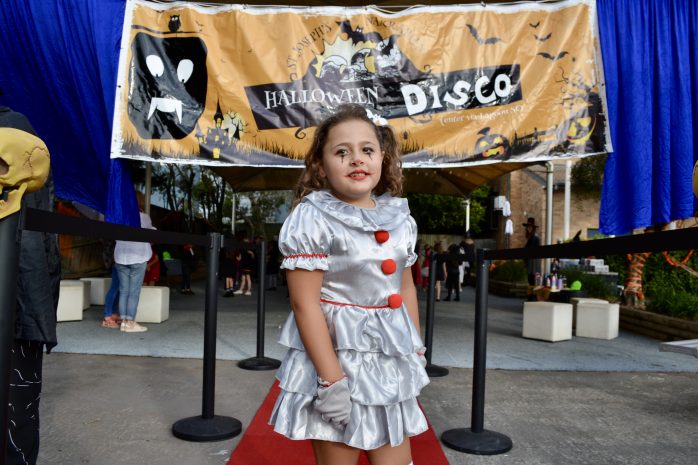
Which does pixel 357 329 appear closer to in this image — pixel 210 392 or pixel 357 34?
pixel 210 392

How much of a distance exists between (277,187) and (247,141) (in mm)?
5975

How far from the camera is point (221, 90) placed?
17.0 ft

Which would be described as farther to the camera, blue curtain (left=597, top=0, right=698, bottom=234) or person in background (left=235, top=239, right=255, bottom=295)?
person in background (left=235, top=239, right=255, bottom=295)

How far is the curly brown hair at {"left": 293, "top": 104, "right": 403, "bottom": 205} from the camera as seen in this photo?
1905 millimetres

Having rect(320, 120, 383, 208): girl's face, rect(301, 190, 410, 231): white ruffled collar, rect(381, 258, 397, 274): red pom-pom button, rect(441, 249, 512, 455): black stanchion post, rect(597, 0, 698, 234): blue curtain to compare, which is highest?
rect(597, 0, 698, 234): blue curtain

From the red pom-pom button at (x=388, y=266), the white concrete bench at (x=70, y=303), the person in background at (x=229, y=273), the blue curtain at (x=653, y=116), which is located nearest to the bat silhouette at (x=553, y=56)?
the blue curtain at (x=653, y=116)

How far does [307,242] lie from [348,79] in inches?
150

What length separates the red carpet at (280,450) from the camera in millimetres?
2740

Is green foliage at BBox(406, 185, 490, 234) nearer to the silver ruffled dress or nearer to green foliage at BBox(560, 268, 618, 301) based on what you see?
green foliage at BBox(560, 268, 618, 301)

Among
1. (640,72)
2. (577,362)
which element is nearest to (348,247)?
(640,72)

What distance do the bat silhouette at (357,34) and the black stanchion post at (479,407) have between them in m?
2.89

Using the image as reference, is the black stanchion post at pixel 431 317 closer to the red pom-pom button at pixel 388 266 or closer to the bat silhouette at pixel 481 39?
the bat silhouette at pixel 481 39

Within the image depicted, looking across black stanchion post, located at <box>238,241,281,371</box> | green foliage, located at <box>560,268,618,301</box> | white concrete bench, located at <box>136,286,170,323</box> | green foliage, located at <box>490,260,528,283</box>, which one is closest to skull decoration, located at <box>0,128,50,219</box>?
black stanchion post, located at <box>238,241,281,371</box>

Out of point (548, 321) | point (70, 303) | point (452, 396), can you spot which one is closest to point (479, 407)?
point (452, 396)
